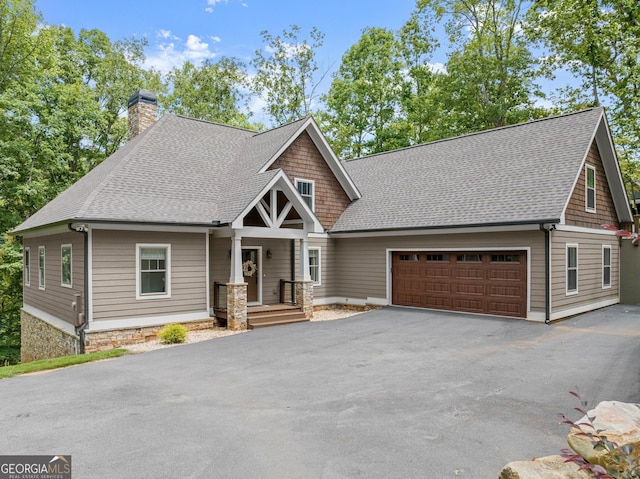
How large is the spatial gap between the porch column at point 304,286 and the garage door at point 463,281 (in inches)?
127

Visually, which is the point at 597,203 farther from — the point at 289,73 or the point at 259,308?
the point at 289,73

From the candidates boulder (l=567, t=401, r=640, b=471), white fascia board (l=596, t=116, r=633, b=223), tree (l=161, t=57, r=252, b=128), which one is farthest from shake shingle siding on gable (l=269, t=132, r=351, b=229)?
tree (l=161, t=57, r=252, b=128)

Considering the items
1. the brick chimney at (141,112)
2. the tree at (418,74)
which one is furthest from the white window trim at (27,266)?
the tree at (418,74)

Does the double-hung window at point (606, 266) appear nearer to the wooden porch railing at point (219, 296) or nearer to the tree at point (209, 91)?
the wooden porch railing at point (219, 296)

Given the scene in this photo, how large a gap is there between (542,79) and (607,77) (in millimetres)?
3909

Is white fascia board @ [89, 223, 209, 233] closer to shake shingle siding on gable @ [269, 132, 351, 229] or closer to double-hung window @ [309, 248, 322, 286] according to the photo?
shake shingle siding on gable @ [269, 132, 351, 229]

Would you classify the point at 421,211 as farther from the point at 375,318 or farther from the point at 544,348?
the point at 544,348

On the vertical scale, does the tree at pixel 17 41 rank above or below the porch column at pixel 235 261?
above

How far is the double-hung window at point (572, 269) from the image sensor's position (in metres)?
12.8

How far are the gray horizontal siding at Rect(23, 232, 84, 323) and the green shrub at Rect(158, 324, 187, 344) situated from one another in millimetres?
2351

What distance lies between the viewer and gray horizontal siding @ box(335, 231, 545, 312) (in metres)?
11.8

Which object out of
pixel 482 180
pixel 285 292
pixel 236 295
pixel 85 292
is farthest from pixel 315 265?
pixel 85 292

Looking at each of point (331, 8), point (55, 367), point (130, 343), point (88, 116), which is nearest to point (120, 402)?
point (55, 367)

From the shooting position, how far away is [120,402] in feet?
20.4
